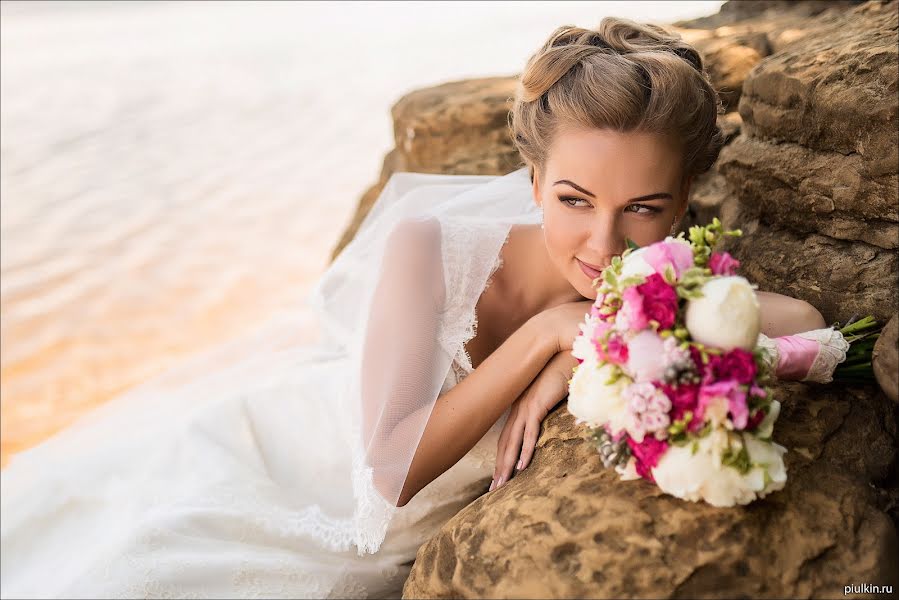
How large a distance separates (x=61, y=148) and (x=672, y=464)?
33.0ft

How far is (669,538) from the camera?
5.40 feet

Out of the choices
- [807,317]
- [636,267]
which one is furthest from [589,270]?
[636,267]

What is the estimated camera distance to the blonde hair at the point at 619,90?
2.21m

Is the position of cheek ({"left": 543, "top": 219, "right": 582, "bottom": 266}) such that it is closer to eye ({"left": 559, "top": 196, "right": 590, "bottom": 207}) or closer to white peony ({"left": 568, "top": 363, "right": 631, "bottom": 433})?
eye ({"left": 559, "top": 196, "right": 590, "bottom": 207})

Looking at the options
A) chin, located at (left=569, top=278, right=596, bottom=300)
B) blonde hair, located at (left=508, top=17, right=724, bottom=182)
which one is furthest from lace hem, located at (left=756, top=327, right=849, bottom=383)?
blonde hair, located at (left=508, top=17, right=724, bottom=182)

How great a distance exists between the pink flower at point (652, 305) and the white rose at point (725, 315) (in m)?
0.04

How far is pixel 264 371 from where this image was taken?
3949mm

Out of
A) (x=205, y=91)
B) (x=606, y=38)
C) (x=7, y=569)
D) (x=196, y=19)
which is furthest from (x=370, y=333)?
(x=196, y=19)

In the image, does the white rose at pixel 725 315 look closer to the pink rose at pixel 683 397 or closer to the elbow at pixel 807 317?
the pink rose at pixel 683 397

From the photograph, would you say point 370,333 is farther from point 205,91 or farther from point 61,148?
point 205,91

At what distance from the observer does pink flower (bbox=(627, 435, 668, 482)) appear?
1.56 metres

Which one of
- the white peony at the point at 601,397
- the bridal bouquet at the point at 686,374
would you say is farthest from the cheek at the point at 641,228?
the white peony at the point at 601,397

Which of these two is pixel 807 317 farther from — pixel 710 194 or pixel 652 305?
pixel 710 194

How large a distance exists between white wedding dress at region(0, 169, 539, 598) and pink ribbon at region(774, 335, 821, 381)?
0.97 metres
